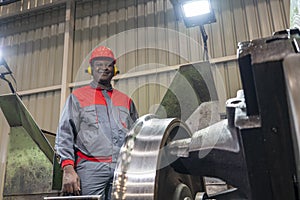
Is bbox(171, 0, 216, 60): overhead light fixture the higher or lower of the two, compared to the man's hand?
higher

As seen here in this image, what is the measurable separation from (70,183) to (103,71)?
678 millimetres

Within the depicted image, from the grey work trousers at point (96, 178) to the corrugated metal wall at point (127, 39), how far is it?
2.00 meters

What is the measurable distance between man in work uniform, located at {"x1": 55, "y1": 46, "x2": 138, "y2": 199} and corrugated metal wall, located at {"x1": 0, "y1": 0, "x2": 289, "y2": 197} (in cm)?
171

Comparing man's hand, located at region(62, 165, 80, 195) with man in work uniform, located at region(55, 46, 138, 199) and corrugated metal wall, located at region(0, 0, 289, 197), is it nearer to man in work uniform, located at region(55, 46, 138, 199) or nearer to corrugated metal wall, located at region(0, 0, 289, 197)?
man in work uniform, located at region(55, 46, 138, 199)

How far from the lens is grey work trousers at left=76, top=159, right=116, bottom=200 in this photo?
1.48 metres

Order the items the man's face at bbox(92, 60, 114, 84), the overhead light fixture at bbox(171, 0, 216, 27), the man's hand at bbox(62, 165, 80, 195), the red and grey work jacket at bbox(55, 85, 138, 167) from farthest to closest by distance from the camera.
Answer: the overhead light fixture at bbox(171, 0, 216, 27)
the man's face at bbox(92, 60, 114, 84)
the red and grey work jacket at bbox(55, 85, 138, 167)
the man's hand at bbox(62, 165, 80, 195)

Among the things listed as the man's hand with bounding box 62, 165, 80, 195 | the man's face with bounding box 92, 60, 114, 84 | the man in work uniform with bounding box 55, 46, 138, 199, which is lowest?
the man's hand with bounding box 62, 165, 80, 195

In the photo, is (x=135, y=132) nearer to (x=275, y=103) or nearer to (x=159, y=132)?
(x=159, y=132)

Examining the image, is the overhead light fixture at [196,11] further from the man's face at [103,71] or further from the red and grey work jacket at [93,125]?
the red and grey work jacket at [93,125]

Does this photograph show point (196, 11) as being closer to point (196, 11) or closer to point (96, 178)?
point (196, 11)

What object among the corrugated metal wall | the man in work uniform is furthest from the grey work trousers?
the corrugated metal wall

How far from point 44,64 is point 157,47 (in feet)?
5.23

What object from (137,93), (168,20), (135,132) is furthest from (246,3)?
(135,132)

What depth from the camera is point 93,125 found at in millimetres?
1635
